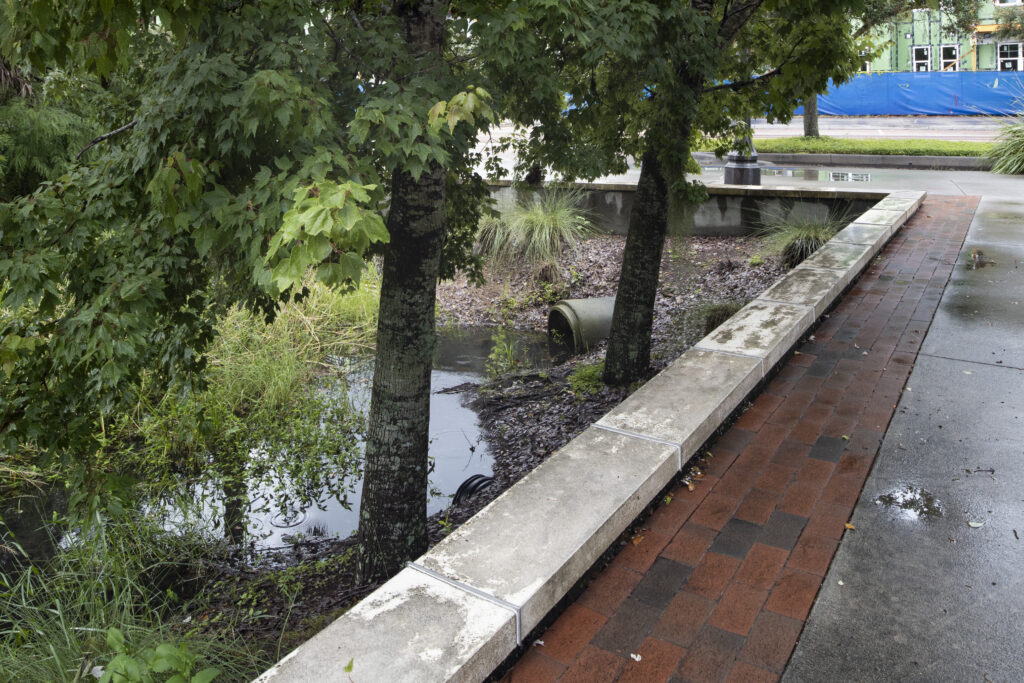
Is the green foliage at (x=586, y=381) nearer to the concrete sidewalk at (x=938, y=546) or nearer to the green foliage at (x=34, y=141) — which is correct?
the concrete sidewalk at (x=938, y=546)

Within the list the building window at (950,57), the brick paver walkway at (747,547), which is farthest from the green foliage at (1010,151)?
the building window at (950,57)

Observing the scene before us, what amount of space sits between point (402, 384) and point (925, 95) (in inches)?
1347

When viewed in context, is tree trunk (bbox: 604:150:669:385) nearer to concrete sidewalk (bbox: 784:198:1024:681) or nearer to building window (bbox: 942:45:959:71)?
concrete sidewalk (bbox: 784:198:1024:681)

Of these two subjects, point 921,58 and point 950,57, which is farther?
point 921,58

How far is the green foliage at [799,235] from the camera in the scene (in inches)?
413

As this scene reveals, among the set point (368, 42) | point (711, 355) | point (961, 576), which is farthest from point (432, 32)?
point (961, 576)

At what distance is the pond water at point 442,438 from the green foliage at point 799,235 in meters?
3.51

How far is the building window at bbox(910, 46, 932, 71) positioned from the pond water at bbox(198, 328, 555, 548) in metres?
35.7

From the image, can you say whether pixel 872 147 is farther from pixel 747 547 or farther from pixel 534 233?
pixel 747 547

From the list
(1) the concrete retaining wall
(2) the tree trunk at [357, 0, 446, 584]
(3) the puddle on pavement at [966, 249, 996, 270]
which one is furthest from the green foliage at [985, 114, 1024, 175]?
(2) the tree trunk at [357, 0, 446, 584]

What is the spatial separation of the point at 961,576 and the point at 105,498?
3.77 metres

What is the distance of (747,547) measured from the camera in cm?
350

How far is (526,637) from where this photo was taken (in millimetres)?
2971

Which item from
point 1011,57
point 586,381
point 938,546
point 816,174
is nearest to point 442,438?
point 586,381
